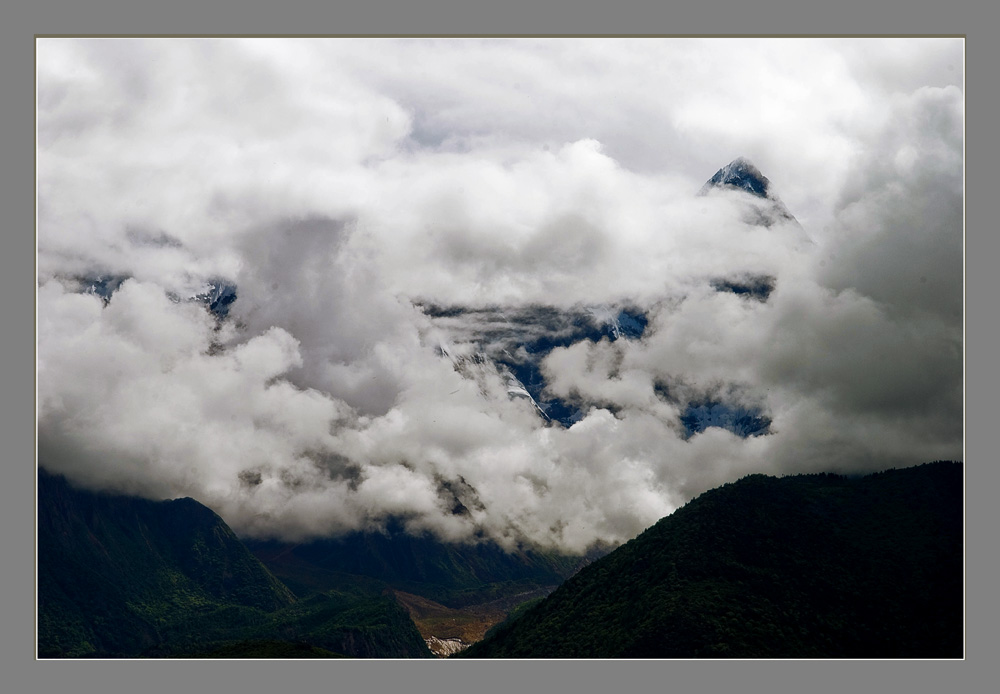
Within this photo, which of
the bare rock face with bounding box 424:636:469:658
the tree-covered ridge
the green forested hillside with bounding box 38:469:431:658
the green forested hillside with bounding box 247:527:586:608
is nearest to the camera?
the tree-covered ridge

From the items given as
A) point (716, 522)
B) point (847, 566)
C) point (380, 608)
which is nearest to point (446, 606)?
point (380, 608)

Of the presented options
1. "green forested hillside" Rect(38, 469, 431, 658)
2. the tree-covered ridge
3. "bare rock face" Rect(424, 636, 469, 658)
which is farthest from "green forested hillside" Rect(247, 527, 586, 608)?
the tree-covered ridge

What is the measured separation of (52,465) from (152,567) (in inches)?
735

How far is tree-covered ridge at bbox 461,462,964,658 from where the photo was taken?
47.8 m

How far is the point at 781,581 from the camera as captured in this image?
175ft

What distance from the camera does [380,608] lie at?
76.0 m

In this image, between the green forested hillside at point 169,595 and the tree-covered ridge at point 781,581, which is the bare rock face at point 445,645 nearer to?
the green forested hillside at point 169,595

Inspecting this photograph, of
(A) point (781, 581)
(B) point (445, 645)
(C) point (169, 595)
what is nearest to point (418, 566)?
(B) point (445, 645)

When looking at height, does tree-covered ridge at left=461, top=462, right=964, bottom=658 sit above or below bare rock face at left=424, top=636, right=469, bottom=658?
above

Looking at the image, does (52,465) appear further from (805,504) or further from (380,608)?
(805,504)

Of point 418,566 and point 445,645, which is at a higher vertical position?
point 418,566

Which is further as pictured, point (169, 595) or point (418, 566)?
point (418, 566)

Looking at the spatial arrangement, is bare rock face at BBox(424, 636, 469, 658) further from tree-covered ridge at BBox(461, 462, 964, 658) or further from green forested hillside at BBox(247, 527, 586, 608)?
tree-covered ridge at BBox(461, 462, 964, 658)

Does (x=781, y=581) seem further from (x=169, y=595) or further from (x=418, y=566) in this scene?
(x=418, y=566)
